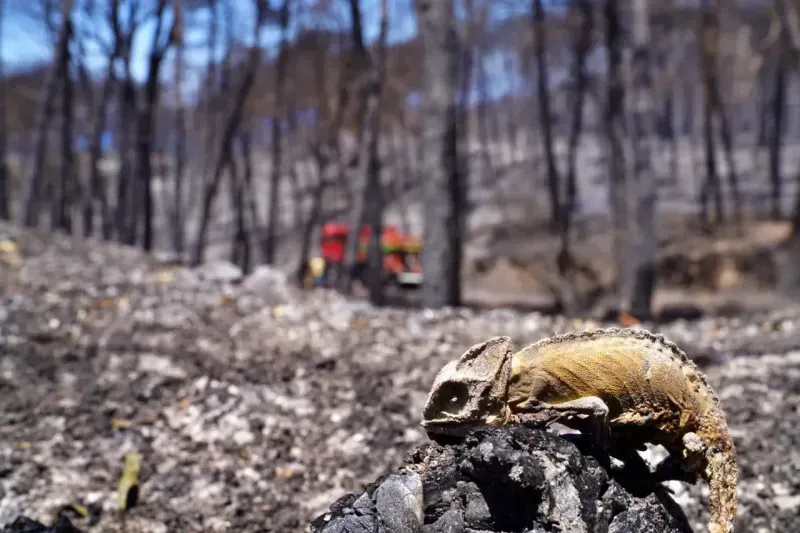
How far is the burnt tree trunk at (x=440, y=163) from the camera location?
25.9 feet

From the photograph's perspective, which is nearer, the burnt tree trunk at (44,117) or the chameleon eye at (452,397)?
the chameleon eye at (452,397)

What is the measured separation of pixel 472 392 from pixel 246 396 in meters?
3.05

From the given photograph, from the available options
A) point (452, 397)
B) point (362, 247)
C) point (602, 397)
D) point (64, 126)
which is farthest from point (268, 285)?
point (362, 247)

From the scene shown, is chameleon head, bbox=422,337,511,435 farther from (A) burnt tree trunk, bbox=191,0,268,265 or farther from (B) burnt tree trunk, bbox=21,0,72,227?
(B) burnt tree trunk, bbox=21,0,72,227

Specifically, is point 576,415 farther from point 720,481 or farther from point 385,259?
point 385,259

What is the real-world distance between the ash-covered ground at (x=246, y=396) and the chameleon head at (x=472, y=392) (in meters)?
Answer: 1.67

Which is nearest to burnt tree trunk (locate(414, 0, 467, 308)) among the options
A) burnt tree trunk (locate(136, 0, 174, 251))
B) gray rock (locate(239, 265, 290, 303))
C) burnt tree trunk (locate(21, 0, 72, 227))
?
gray rock (locate(239, 265, 290, 303))

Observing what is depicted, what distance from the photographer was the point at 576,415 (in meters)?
2.99

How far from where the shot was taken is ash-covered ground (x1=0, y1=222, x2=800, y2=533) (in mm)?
4559

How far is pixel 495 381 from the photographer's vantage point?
2961 millimetres

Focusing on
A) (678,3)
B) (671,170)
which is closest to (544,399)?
(678,3)

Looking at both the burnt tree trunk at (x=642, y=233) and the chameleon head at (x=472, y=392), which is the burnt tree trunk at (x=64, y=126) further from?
the chameleon head at (x=472, y=392)

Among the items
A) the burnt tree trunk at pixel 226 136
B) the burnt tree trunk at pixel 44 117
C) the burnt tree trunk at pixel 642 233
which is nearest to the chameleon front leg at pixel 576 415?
the burnt tree trunk at pixel 642 233

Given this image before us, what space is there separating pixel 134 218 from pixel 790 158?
89.0 ft
